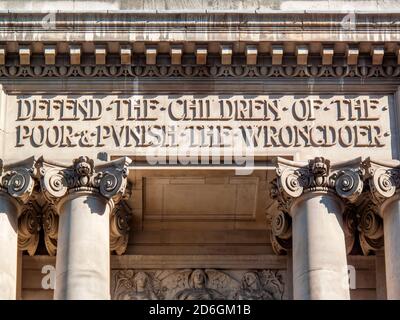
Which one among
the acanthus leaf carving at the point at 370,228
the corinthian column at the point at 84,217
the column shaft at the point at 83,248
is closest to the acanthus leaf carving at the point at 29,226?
the corinthian column at the point at 84,217

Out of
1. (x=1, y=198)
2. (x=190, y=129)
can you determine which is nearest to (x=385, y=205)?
(x=190, y=129)

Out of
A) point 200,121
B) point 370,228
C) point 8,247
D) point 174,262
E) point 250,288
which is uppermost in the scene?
point 200,121

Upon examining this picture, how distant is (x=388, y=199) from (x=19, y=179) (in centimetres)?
801

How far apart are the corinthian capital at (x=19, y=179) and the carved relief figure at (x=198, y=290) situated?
4.72 m

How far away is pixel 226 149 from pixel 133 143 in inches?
80.4

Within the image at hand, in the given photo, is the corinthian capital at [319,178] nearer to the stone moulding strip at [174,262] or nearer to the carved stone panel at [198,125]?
the carved stone panel at [198,125]

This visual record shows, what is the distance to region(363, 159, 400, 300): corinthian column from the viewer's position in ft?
151

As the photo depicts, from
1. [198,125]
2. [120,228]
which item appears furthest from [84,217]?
[198,125]

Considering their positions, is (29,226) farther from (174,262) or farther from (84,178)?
(174,262)

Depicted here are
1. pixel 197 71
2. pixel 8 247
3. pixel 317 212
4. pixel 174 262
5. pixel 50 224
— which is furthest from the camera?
pixel 174 262

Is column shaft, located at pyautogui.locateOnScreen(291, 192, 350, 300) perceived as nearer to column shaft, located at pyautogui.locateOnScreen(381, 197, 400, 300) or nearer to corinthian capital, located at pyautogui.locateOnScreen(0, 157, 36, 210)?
column shaft, located at pyautogui.locateOnScreen(381, 197, 400, 300)

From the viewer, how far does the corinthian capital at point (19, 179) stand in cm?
4628

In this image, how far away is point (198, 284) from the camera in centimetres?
4906
